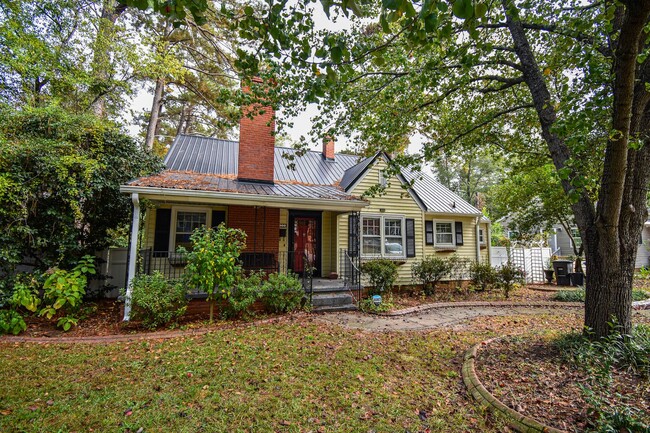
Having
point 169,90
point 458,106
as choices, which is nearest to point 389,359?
point 458,106

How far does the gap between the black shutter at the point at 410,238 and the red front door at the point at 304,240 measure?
3483 millimetres

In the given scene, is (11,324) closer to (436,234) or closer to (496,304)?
(496,304)

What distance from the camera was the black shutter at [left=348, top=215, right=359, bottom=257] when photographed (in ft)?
33.0

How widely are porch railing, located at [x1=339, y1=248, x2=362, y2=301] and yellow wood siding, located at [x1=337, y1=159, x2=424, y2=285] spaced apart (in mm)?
900

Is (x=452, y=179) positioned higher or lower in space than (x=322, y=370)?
higher

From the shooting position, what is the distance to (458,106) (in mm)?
8133

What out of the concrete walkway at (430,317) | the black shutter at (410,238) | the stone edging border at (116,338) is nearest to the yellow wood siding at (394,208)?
the black shutter at (410,238)

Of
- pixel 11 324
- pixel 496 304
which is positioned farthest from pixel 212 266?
pixel 496 304

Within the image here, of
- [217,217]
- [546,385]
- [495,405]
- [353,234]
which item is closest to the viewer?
[495,405]

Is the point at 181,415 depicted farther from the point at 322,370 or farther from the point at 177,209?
the point at 177,209

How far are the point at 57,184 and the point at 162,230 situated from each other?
107 inches

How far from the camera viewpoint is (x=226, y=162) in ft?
37.9

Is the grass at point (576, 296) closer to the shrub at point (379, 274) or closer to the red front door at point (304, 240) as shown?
the shrub at point (379, 274)

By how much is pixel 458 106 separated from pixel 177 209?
8.71 meters
